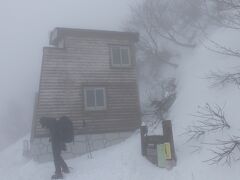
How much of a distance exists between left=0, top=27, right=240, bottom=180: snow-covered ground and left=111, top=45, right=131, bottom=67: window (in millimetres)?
3011

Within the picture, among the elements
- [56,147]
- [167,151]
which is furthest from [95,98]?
[167,151]

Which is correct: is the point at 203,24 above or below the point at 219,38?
above

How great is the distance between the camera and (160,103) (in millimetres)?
19250

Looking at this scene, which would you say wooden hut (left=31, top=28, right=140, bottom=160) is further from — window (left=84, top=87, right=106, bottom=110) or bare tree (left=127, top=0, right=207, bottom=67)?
bare tree (left=127, top=0, right=207, bottom=67)

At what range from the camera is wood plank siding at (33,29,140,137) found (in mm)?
18797

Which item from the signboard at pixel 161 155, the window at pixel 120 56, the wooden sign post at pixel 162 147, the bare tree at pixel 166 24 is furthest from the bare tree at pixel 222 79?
the bare tree at pixel 166 24

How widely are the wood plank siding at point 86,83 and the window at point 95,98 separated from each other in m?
0.18

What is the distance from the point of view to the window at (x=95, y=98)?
63.7ft

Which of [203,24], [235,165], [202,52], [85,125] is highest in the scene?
[203,24]

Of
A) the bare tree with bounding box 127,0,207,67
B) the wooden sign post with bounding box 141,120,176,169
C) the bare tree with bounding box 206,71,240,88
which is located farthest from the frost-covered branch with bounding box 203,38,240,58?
the bare tree with bounding box 127,0,207,67

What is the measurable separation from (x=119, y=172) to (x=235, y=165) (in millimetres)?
5022

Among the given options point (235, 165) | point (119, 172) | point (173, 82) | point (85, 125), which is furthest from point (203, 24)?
point (235, 165)

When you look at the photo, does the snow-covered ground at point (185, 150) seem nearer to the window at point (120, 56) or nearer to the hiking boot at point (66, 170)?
the hiking boot at point (66, 170)

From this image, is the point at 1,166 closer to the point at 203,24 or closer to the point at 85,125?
the point at 85,125
